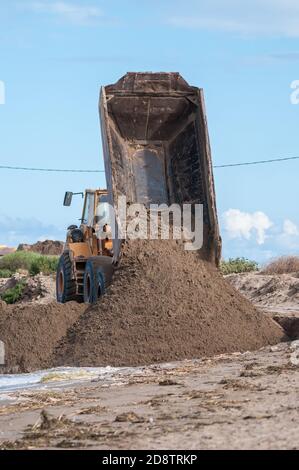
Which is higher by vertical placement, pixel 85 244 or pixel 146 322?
pixel 85 244

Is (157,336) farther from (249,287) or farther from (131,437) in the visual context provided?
(249,287)

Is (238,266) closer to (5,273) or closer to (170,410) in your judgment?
(5,273)

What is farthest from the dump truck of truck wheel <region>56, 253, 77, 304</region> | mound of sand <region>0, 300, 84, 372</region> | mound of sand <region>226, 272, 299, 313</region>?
mound of sand <region>226, 272, 299, 313</region>

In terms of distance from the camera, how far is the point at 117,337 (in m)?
16.0

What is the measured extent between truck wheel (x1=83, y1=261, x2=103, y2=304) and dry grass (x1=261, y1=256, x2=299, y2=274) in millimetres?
15031

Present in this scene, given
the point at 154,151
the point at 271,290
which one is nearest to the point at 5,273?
the point at 271,290

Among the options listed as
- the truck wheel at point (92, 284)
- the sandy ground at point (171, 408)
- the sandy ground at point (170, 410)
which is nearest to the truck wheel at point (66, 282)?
the truck wheel at point (92, 284)

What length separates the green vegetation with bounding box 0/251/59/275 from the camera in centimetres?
4381

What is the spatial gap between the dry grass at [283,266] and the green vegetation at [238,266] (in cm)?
217

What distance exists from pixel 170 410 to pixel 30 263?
38.5m

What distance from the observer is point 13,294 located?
A: 1423 inches

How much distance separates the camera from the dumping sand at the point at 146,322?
51.9 feet

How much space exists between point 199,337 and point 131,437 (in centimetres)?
809

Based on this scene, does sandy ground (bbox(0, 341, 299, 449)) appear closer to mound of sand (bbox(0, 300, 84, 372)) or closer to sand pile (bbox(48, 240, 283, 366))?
sand pile (bbox(48, 240, 283, 366))
